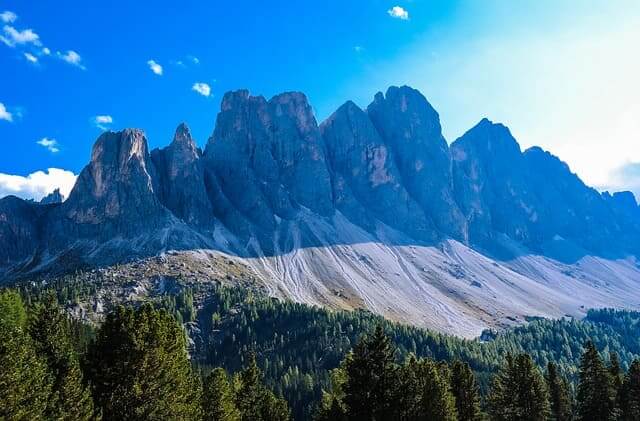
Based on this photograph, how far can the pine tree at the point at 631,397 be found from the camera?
52.9 m

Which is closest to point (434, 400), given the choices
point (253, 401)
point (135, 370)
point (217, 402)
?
point (217, 402)

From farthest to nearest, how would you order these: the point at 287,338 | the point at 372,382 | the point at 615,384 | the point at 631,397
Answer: the point at 287,338 → the point at 615,384 → the point at 631,397 → the point at 372,382

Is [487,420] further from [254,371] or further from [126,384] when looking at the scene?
[126,384]

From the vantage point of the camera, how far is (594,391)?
56.4 meters

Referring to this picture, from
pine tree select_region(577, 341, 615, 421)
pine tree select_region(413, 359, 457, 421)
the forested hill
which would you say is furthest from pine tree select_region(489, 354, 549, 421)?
the forested hill

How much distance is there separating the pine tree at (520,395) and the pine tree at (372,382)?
2184cm

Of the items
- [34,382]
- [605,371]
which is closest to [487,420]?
[605,371]

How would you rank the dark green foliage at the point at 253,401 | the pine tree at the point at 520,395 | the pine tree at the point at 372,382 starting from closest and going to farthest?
the pine tree at the point at 372,382 → the pine tree at the point at 520,395 → the dark green foliage at the point at 253,401

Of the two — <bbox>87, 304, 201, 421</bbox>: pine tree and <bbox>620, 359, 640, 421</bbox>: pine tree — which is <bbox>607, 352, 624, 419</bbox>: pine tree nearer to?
<bbox>620, 359, 640, 421</bbox>: pine tree

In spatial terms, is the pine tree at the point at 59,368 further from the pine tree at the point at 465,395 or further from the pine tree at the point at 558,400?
the pine tree at the point at 558,400

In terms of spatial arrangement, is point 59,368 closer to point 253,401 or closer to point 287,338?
point 253,401

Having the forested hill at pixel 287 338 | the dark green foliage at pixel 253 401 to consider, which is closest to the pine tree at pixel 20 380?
the dark green foliage at pixel 253 401

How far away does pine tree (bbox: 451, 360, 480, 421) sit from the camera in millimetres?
49156

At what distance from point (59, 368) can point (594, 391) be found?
50.8 m
